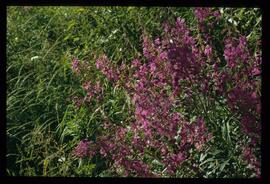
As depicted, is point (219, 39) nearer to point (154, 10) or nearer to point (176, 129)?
point (154, 10)

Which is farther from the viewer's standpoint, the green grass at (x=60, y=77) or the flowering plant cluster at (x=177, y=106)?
the green grass at (x=60, y=77)

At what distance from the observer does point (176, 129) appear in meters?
3.24

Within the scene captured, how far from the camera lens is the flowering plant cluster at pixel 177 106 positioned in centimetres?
317

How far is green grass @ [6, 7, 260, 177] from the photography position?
11.9 feet

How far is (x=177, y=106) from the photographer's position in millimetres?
3445

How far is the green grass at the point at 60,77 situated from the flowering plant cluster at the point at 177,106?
0.15 m

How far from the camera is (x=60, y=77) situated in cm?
411

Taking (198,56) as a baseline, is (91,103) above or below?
below

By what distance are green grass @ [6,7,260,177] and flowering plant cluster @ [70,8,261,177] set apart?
0.15m

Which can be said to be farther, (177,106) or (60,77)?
(60,77)

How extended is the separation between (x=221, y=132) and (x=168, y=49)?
567mm

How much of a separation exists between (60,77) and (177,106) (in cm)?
105

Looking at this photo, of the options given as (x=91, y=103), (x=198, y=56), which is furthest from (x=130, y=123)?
(x=198, y=56)

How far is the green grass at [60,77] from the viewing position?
3631 mm
